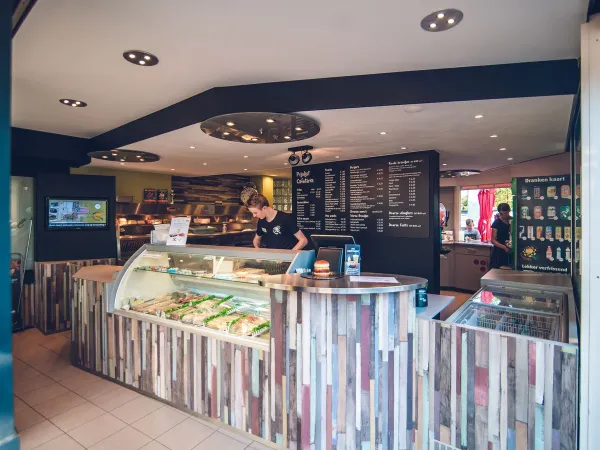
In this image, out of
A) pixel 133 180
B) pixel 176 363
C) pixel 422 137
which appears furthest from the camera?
pixel 133 180

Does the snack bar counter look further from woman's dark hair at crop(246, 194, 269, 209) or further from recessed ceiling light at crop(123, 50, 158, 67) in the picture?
recessed ceiling light at crop(123, 50, 158, 67)

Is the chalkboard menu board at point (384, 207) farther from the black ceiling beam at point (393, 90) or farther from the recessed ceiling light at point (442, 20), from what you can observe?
the recessed ceiling light at point (442, 20)

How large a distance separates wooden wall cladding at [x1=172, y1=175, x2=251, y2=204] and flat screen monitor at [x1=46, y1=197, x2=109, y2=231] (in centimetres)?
332

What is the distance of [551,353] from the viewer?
1679 millimetres

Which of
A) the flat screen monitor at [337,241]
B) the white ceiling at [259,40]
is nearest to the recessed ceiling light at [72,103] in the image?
the white ceiling at [259,40]

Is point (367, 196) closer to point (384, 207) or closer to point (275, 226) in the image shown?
point (384, 207)

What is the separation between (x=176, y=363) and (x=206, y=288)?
2.25ft

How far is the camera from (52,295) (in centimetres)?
490

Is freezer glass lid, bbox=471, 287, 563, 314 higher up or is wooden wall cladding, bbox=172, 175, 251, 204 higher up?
wooden wall cladding, bbox=172, 175, 251, 204

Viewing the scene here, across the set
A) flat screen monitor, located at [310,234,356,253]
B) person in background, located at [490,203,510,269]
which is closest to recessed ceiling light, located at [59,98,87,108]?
flat screen monitor, located at [310,234,356,253]

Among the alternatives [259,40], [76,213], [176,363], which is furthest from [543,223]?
[76,213]

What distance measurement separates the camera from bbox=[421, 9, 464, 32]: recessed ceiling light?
1992 millimetres

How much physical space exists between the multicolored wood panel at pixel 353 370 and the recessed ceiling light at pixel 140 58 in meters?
2.07

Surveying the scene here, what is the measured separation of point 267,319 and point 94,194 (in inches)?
167
